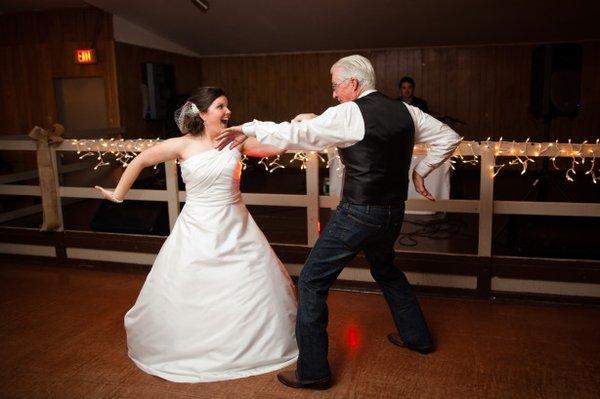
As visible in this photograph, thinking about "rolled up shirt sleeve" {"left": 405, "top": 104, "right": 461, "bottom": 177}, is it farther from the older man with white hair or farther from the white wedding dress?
the white wedding dress

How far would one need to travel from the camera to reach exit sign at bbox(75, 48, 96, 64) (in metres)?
8.16

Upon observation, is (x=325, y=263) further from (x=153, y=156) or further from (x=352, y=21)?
(x=352, y=21)

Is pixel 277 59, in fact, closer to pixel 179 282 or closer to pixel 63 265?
pixel 63 265

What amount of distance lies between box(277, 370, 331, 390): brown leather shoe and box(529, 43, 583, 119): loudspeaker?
3.95 metres

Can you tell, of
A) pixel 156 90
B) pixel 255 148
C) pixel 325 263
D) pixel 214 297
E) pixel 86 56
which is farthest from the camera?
pixel 156 90

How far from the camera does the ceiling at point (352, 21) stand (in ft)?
25.7

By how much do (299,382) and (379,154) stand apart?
1.14m

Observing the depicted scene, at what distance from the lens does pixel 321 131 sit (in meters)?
2.17

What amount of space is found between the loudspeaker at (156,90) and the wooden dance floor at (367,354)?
4.92 metres

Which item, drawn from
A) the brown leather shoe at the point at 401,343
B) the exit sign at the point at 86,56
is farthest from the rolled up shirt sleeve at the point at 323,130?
the exit sign at the point at 86,56

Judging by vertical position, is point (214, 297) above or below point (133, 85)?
below

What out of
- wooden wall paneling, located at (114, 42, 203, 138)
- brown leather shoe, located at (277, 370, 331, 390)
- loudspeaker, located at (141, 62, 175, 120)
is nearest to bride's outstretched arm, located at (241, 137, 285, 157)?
brown leather shoe, located at (277, 370, 331, 390)

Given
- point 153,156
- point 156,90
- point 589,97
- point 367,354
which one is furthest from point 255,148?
point 589,97

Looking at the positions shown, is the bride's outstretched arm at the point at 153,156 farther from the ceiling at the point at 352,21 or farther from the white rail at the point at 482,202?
the ceiling at the point at 352,21
